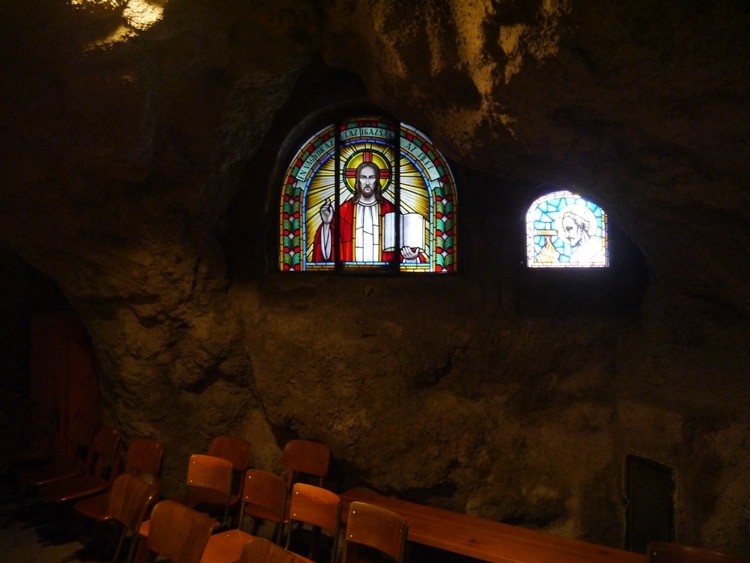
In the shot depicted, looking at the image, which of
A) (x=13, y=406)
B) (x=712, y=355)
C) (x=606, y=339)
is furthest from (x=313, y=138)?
(x=13, y=406)

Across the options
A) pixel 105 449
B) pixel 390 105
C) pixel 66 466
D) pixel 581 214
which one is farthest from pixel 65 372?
pixel 581 214

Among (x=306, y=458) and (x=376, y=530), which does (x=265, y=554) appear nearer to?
(x=376, y=530)

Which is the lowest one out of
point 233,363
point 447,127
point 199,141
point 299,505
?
point 299,505

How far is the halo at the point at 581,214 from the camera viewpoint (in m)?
4.11

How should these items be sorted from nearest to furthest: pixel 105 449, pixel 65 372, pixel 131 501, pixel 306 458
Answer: pixel 131 501
pixel 306 458
pixel 105 449
pixel 65 372

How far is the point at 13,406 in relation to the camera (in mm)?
5535

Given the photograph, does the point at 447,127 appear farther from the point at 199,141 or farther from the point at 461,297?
the point at 199,141

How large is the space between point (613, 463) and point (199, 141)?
3.50 meters

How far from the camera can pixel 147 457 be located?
4164 mm

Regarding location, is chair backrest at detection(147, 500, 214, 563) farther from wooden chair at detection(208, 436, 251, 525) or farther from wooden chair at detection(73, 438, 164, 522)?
wooden chair at detection(208, 436, 251, 525)

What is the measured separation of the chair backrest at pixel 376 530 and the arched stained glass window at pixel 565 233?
2085mm

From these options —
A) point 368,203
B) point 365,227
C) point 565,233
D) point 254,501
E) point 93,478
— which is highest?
point 368,203

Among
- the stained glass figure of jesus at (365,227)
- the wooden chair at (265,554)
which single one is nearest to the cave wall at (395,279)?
the stained glass figure of jesus at (365,227)

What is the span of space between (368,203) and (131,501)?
259cm
